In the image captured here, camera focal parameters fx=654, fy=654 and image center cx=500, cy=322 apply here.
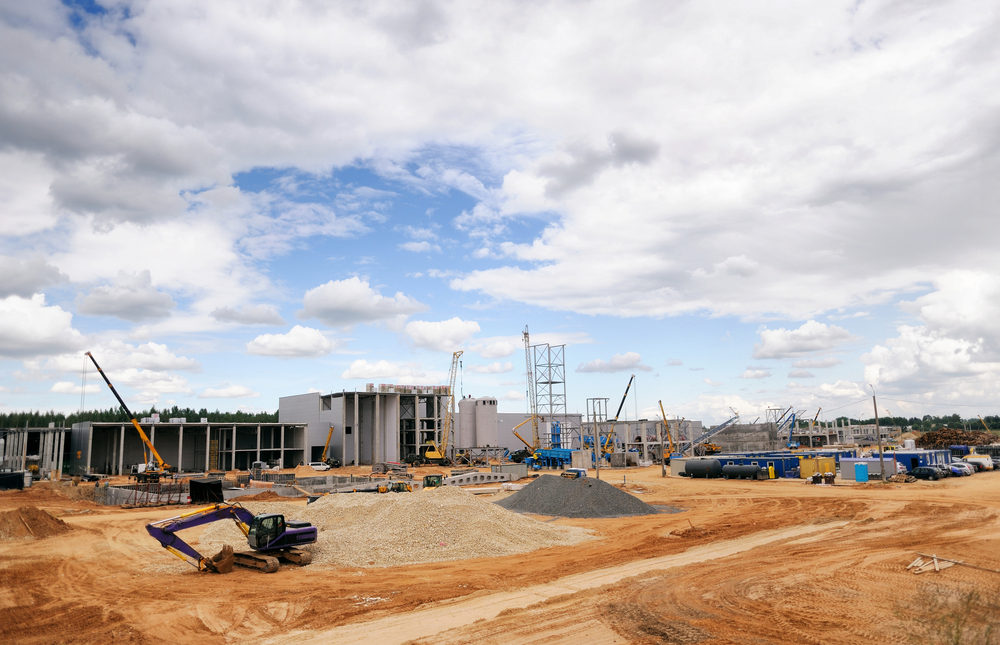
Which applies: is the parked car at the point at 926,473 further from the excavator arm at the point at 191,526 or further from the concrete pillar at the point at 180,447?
the concrete pillar at the point at 180,447

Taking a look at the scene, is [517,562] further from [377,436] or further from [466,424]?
[466,424]

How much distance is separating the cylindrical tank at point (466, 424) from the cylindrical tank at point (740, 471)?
185ft

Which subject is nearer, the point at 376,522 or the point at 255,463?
the point at 376,522

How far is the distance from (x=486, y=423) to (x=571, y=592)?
96.3 meters

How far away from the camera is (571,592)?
62.1 ft

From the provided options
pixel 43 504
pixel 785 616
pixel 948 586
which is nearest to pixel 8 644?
pixel 785 616

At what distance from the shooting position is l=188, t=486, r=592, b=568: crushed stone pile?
25703 mm

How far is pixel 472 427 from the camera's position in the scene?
114m

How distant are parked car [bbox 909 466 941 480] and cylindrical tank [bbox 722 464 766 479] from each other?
1272 centimetres

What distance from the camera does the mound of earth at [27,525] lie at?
105ft

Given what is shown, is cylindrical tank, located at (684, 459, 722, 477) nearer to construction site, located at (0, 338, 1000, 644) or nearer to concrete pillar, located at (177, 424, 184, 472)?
construction site, located at (0, 338, 1000, 644)

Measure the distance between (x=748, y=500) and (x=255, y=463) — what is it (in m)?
64.5

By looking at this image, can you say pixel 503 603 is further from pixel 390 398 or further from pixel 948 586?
pixel 390 398

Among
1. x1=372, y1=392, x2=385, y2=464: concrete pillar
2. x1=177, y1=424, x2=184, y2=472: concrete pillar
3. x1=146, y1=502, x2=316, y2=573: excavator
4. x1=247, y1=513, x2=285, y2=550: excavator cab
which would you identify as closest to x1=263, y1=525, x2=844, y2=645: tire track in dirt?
x1=146, y1=502, x2=316, y2=573: excavator
